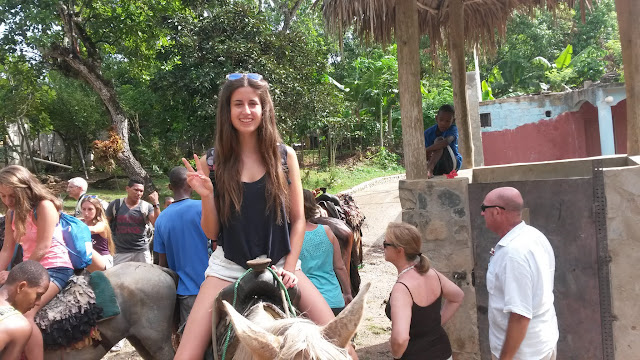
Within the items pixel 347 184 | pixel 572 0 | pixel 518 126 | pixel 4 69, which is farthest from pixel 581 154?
pixel 4 69

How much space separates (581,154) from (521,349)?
15.9m

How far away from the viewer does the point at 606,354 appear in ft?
13.6

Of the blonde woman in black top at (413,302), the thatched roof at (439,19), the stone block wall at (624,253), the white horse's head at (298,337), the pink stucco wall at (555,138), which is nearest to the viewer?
the white horse's head at (298,337)

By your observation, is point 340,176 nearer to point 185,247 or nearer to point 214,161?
point 185,247

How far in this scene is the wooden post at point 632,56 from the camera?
4.37 meters

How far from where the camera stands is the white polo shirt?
3029 mm

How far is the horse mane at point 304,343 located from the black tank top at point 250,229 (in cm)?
63

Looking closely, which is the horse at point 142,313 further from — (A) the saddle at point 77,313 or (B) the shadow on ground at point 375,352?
(B) the shadow on ground at point 375,352

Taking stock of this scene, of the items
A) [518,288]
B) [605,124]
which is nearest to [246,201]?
[518,288]

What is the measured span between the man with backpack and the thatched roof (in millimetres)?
3401

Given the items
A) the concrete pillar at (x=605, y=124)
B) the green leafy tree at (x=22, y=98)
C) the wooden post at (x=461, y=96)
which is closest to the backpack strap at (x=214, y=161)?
the wooden post at (x=461, y=96)

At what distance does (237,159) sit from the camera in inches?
103

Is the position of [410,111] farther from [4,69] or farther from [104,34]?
[4,69]

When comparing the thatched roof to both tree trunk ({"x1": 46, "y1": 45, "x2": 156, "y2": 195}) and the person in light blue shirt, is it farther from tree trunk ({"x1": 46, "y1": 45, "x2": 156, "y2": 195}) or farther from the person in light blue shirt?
tree trunk ({"x1": 46, "y1": 45, "x2": 156, "y2": 195})
